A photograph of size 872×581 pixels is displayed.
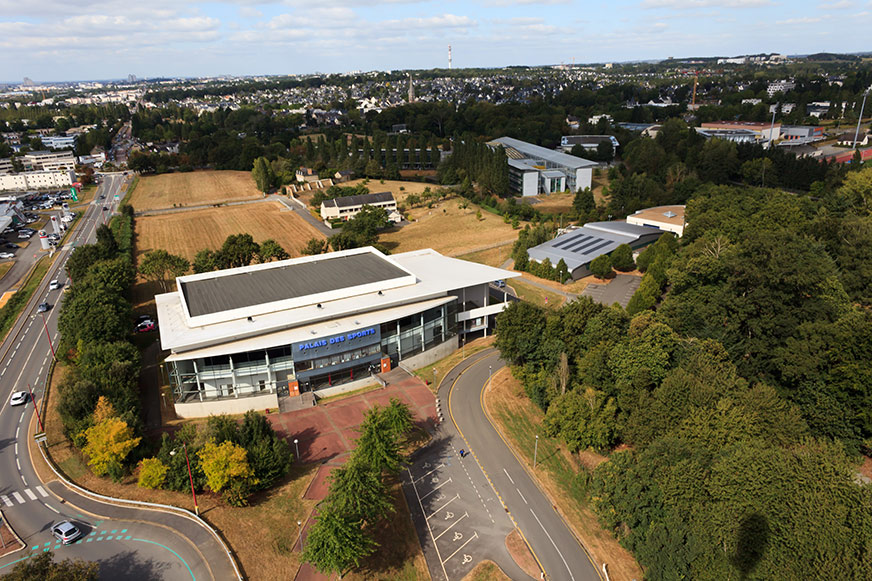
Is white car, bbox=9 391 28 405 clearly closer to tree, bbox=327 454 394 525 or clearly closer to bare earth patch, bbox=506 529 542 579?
tree, bbox=327 454 394 525

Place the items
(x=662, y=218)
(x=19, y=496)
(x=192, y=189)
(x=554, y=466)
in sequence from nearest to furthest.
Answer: (x=19, y=496)
(x=554, y=466)
(x=662, y=218)
(x=192, y=189)

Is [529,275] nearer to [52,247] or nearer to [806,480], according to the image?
[806,480]

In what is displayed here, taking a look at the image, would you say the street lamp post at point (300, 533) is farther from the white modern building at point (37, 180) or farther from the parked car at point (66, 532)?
the white modern building at point (37, 180)

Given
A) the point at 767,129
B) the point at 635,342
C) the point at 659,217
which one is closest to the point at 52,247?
the point at 635,342

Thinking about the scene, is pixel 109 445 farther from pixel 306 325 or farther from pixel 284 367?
pixel 306 325

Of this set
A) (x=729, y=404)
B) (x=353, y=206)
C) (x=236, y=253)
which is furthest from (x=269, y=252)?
(x=729, y=404)

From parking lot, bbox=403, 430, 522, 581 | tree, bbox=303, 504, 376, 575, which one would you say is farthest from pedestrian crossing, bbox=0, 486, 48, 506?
parking lot, bbox=403, 430, 522, 581
